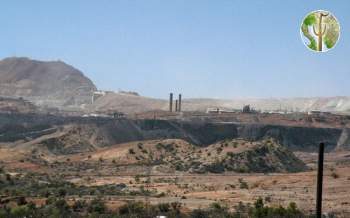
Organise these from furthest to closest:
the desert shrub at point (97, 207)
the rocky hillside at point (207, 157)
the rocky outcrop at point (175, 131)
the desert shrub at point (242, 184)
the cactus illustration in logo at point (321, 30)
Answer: the rocky outcrop at point (175, 131) < the rocky hillside at point (207, 157) < the desert shrub at point (242, 184) < the desert shrub at point (97, 207) < the cactus illustration in logo at point (321, 30)

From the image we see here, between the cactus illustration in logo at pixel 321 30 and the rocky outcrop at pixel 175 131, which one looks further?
the rocky outcrop at pixel 175 131

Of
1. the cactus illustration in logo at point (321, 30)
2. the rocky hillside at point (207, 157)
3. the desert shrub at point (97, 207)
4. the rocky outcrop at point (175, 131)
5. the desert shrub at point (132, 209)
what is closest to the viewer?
the cactus illustration in logo at point (321, 30)

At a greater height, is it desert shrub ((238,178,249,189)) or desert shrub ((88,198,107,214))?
desert shrub ((88,198,107,214))

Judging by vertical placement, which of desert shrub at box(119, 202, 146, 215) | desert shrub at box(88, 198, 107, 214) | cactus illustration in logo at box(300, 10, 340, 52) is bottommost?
desert shrub at box(88, 198, 107, 214)

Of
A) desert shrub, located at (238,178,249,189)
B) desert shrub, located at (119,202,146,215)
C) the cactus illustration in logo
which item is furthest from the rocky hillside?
the cactus illustration in logo

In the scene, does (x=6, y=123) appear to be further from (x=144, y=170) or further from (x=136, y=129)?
(x=144, y=170)

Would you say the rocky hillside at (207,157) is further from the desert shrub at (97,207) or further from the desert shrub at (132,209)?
the desert shrub at (132,209)

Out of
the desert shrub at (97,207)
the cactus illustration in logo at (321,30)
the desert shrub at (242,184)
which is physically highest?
the cactus illustration in logo at (321,30)

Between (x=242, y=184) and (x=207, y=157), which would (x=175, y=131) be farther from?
(x=242, y=184)

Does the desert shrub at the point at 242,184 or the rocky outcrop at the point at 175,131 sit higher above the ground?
the rocky outcrop at the point at 175,131

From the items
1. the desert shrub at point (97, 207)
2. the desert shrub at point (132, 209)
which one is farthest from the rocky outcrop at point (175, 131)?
the desert shrub at point (132, 209)

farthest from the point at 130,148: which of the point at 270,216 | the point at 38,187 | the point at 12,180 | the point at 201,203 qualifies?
the point at 270,216

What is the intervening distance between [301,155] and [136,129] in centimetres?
2899

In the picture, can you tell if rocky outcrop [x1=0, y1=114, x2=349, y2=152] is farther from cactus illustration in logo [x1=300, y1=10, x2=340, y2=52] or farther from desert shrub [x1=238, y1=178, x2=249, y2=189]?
cactus illustration in logo [x1=300, y1=10, x2=340, y2=52]
